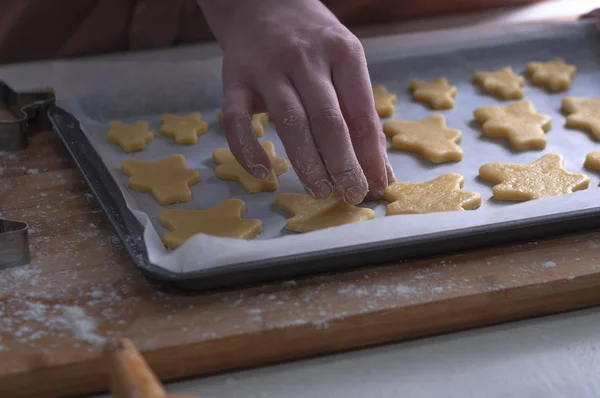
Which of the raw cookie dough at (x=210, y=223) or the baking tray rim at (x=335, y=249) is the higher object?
the baking tray rim at (x=335, y=249)

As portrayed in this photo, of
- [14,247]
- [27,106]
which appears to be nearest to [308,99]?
[14,247]

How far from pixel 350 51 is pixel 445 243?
0.42 metres

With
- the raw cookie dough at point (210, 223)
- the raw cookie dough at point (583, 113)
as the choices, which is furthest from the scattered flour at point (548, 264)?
the raw cookie dough at point (583, 113)

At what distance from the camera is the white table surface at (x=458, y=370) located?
994mm

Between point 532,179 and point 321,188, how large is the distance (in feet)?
1.41

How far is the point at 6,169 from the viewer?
1482 mm

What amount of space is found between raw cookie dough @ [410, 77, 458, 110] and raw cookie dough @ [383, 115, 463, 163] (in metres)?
0.08

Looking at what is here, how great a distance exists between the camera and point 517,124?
1674 mm

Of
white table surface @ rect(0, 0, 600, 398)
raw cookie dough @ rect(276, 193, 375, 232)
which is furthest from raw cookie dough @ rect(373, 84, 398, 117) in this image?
white table surface @ rect(0, 0, 600, 398)

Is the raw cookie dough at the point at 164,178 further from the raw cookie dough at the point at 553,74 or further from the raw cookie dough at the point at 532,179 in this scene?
the raw cookie dough at the point at 553,74

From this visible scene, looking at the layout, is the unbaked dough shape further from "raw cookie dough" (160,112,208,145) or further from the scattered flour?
"raw cookie dough" (160,112,208,145)

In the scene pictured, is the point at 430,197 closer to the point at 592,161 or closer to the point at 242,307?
the point at 592,161

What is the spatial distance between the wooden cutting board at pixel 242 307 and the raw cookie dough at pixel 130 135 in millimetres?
384

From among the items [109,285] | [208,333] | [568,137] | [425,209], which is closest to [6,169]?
[109,285]
